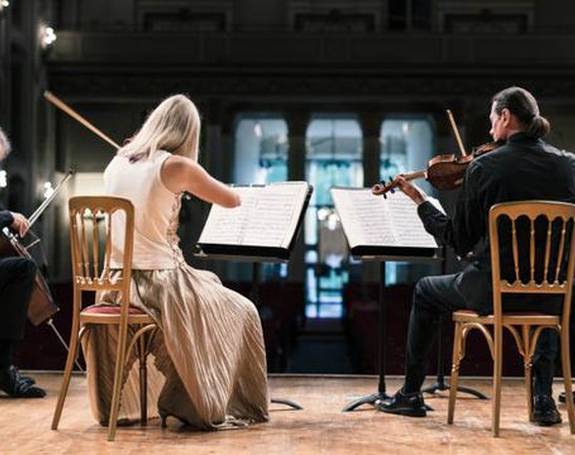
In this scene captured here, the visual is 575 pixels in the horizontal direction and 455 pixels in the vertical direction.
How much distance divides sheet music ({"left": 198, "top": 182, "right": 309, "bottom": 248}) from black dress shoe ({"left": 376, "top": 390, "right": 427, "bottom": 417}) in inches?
32.5

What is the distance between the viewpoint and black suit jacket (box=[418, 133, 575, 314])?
3502mm

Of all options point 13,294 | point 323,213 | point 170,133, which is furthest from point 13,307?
point 323,213

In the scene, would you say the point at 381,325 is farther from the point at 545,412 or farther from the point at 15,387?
the point at 15,387

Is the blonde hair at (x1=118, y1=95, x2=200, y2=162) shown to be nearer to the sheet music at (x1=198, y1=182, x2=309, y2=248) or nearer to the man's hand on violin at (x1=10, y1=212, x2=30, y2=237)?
the sheet music at (x1=198, y1=182, x2=309, y2=248)

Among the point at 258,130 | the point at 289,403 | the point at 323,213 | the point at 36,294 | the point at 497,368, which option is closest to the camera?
the point at 497,368

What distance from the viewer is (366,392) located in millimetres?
4574

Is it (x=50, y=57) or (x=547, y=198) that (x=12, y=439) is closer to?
(x=547, y=198)

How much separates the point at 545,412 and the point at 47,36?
1368 cm

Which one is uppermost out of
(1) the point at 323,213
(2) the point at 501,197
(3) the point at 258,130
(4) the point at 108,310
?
(3) the point at 258,130

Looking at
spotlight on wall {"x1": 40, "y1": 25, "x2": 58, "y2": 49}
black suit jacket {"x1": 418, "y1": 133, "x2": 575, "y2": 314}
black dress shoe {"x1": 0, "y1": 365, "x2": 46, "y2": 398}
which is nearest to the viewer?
black suit jacket {"x1": 418, "y1": 133, "x2": 575, "y2": 314}

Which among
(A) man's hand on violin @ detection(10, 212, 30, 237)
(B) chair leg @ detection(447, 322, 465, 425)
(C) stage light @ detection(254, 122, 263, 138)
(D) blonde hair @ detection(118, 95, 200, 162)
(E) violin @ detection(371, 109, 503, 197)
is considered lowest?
(B) chair leg @ detection(447, 322, 465, 425)

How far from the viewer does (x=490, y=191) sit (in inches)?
138

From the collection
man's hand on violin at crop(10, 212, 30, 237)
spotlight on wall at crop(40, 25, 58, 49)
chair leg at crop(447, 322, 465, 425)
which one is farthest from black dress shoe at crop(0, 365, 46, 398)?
spotlight on wall at crop(40, 25, 58, 49)

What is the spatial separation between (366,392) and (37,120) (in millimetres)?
12707
